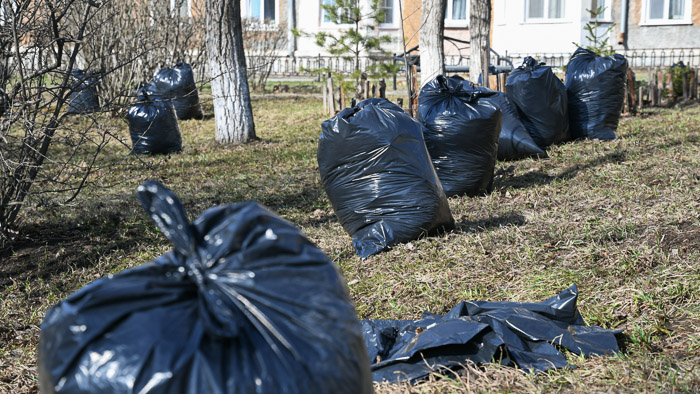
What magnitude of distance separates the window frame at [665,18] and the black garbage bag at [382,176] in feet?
64.1

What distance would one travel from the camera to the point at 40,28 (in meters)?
4.25

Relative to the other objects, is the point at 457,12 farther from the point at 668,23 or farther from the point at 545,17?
the point at 668,23

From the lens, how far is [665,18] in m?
21.2

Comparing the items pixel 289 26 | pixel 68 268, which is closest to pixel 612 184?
pixel 68 268

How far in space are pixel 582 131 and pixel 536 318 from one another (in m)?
5.59

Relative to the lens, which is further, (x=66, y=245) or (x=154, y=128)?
(x=154, y=128)

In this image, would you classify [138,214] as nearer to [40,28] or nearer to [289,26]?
[40,28]

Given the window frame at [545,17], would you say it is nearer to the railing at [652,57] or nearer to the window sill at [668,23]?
the railing at [652,57]

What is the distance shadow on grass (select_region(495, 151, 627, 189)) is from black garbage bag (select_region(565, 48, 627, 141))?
1179mm

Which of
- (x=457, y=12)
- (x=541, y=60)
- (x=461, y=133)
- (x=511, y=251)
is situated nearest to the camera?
(x=511, y=251)

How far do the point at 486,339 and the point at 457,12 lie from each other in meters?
20.7

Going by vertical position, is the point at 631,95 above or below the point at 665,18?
below

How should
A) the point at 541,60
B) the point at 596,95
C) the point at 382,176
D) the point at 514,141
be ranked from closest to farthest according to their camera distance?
the point at 382,176 < the point at 514,141 < the point at 596,95 < the point at 541,60

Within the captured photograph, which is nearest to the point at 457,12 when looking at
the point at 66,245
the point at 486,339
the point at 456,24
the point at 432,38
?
the point at 456,24
